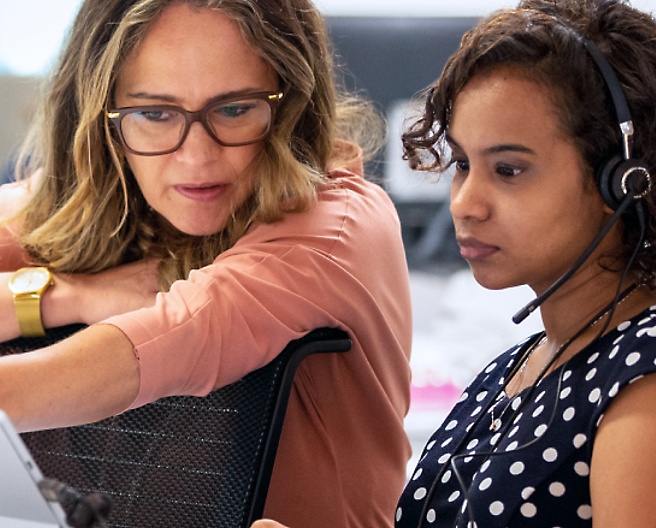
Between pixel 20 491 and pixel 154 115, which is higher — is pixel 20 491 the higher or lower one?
the lower one

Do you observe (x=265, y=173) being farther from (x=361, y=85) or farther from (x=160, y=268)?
(x=361, y=85)

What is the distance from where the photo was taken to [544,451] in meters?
1.08

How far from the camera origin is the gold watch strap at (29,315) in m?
1.51

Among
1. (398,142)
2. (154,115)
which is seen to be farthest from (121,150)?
(398,142)

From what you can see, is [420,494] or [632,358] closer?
[632,358]

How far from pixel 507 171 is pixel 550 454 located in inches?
11.7

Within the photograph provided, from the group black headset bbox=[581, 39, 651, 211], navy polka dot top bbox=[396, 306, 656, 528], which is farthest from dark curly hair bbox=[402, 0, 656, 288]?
navy polka dot top bbox=[396, 306, 656, 528]

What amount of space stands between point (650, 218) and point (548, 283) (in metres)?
0.14

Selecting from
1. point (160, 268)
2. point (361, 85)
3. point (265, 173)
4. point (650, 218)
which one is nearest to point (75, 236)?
point (160, 268)

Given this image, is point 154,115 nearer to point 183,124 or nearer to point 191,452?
point 183,124

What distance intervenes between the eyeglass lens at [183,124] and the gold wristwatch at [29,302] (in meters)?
0.24

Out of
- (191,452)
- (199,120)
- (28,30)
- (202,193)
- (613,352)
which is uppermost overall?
(28,30)

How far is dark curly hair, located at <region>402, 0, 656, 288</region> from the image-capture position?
112cm

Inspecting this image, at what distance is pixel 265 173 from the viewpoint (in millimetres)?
1524
